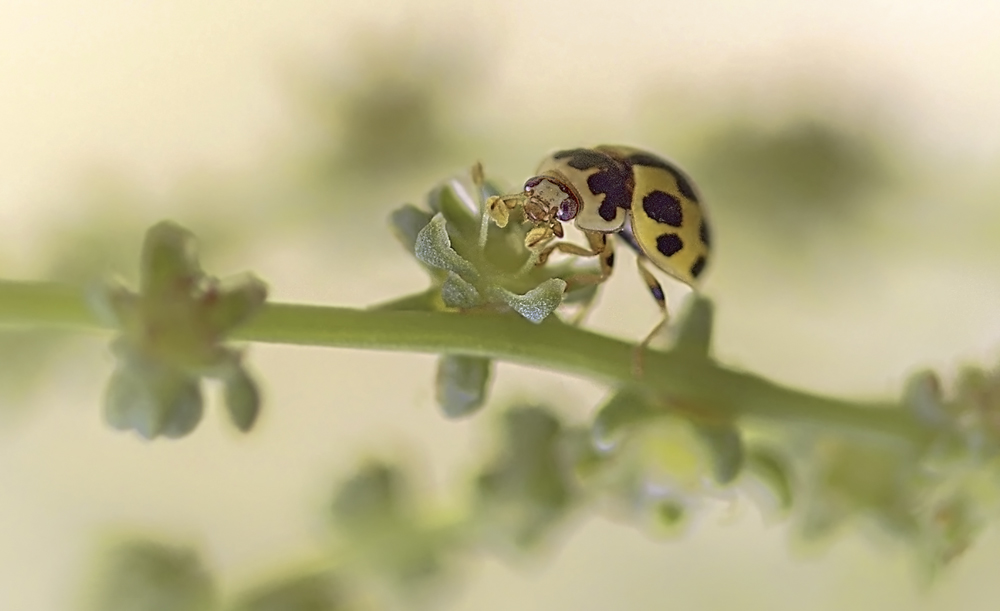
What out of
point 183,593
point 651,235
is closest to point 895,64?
point 651,235

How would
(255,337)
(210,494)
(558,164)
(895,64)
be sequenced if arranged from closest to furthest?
1. (255,337)
2. (558,164)
3. (895,64)
4. (210,494)

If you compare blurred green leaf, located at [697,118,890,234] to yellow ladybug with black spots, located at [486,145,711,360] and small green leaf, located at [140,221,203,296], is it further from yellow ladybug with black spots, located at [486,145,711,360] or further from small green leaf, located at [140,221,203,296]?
small green leaf, located at [140,221,203,296]

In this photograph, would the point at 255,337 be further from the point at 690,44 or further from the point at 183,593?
the point at 690,44

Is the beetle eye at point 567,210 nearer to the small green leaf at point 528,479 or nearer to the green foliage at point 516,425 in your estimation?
the green foliage at point 516,425

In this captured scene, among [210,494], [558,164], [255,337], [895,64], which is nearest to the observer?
[255,337]

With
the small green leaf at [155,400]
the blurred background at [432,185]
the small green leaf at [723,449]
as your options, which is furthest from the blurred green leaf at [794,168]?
the small green leaf at [155,400]

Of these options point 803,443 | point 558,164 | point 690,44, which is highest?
point 690,44

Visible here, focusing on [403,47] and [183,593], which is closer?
[183,593]

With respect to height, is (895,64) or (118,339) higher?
(895,64)
